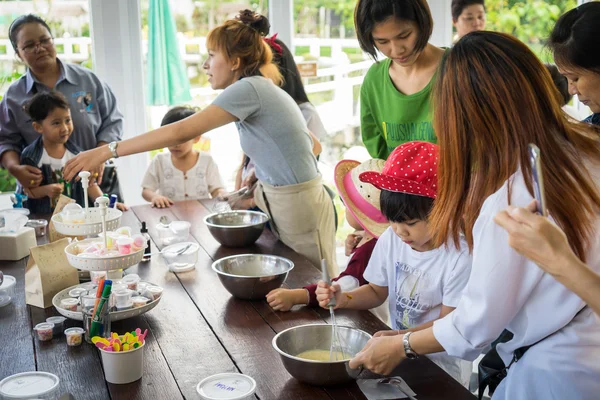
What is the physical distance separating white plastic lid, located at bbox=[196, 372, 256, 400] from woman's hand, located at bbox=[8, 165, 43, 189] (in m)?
2.09

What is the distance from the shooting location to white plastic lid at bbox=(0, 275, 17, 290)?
216 cm

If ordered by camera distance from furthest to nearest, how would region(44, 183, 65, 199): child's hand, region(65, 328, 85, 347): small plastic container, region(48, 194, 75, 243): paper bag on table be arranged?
region(44, 183, 65, 199): child's hand, region(48, 194, 75, 243): paper bag on table, region(65, 328, 85, 347): small plastic container

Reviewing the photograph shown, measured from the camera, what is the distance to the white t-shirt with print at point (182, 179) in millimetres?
3725

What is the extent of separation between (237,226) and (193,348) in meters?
0.90

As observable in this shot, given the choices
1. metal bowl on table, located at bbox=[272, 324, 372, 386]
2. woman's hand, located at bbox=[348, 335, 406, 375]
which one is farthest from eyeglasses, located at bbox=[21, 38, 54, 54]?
woman's hand, located at bbox=[348, 335, 406, 375]

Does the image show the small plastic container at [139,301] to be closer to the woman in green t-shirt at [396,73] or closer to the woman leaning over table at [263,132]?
the woman leaning over table at [263,132]

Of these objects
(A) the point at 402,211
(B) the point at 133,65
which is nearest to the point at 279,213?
(A) the point at 402,211

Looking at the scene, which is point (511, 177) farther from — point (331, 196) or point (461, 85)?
point (331, 196)

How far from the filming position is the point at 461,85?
4.33 feet

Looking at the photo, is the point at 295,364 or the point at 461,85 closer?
the point at 461,85

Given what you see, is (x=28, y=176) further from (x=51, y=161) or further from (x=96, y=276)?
(x=96, y=276)

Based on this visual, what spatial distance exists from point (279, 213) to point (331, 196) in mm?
448

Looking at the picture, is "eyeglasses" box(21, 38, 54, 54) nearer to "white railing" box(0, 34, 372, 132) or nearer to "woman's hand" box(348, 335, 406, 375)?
"white railing" box(0, 34, 372, 132)

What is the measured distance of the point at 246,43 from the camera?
9.14 feet
